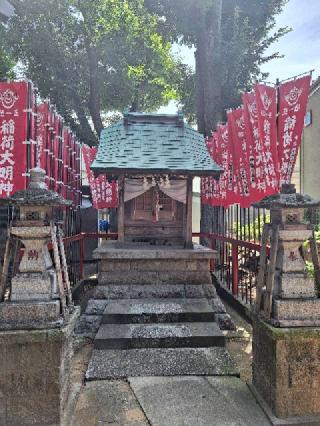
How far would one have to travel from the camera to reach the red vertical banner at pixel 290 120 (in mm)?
5502

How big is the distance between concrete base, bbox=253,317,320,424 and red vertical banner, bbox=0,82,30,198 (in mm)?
5433

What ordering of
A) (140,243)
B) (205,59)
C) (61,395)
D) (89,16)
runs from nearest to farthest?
(61,395), (140,243), (205,59), (89,16)

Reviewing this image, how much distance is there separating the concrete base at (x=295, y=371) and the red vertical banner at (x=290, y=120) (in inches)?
105

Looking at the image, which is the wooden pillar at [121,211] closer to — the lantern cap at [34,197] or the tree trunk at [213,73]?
the tree trunk at [213,73]

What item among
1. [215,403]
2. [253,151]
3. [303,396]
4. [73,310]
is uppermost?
[253,151]

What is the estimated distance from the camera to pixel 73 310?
4.75 metres

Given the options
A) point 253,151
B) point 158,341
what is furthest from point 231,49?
point 158,341

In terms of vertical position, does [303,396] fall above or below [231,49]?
below

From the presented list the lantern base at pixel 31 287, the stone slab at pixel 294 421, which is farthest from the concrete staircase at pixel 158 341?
the lantern base at pixel 31 287

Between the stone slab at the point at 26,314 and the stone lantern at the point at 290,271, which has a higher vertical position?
the stone lantern at the point at 290,271

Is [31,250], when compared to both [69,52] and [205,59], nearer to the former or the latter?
[205,59]

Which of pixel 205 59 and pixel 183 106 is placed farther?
pixel 183 106

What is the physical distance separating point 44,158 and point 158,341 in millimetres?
4962

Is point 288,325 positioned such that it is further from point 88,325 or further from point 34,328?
point 88,325
